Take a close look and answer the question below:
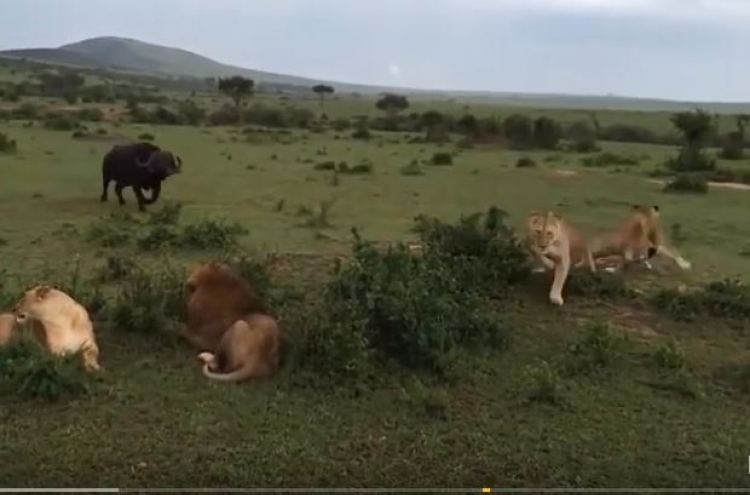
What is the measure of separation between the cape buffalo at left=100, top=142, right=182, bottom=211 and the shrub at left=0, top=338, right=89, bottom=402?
8680mm

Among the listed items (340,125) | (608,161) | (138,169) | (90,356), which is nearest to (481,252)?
(90,356)

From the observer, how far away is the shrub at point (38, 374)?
568 cm

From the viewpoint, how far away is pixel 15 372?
5.75m

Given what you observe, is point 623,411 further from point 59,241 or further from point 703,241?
point 59,241

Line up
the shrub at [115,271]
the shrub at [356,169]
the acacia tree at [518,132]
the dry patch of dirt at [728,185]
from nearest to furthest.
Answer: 1. the shrub at [115,271]
2. the dry patch of dirt at [728,185]
3. the shrub at [356,169]
4. the acacia tree at [518,132]

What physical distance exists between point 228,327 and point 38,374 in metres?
1.28

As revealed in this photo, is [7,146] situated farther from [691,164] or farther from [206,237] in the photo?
[691,164]

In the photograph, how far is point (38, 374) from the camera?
5.72 m

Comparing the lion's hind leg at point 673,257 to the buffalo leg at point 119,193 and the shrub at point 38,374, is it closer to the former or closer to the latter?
the shrub at point 38,374

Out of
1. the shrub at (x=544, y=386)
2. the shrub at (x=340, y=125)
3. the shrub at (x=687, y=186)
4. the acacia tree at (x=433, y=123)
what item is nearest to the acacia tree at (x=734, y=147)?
the acacia tree at (x=433, y=123)

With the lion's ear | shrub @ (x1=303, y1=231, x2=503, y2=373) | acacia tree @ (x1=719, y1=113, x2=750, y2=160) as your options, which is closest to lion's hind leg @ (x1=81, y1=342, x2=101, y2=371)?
the lion's ear

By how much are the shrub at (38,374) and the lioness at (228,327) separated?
83 centimetres

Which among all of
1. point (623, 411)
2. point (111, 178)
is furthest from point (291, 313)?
point (111, 178)

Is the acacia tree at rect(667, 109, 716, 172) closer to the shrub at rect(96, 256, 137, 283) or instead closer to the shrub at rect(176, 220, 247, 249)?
the shrub at rect(176, 220, 247, 249)
